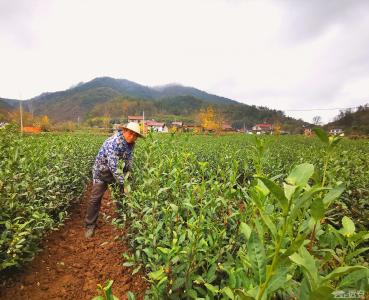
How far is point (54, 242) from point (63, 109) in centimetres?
17859

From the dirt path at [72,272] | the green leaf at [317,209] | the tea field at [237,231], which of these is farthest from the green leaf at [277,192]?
the dirt path at [72,272]

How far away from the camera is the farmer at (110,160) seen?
4980 millimetres

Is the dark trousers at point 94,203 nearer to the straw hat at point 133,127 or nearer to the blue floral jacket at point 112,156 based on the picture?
the blue floral jacket at point 112,156

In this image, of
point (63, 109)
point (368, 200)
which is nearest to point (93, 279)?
point (368, 200)

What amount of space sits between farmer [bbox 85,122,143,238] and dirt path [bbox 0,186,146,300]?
1.33 ft

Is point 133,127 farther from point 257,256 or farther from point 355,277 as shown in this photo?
point 355,277

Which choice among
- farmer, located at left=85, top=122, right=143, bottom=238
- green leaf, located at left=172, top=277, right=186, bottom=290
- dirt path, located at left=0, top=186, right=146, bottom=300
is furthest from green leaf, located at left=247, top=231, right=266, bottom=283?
farmer, located at left=85, top=122, right=143, bottom=238

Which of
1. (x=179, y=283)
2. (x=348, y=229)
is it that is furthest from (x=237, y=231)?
(x=348, y=229)

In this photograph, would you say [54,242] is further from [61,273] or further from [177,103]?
[177,103]

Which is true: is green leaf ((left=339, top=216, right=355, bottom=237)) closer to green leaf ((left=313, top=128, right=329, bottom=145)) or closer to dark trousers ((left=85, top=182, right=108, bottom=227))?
green leaf ((left=313, top=128, right=329, bottom=145))

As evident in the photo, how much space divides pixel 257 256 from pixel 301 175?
30cm

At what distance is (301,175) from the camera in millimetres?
822

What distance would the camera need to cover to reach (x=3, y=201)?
3127 mm

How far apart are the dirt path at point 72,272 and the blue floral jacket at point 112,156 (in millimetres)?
1115
